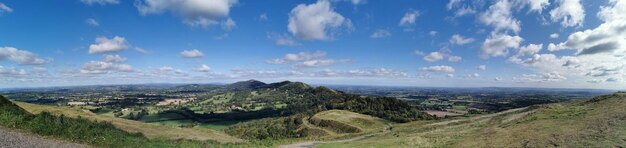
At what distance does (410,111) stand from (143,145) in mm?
168966

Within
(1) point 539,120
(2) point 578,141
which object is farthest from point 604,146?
(1) point 539,120

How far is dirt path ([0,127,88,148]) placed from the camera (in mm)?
23266

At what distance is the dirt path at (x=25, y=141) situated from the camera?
2327 centimetres

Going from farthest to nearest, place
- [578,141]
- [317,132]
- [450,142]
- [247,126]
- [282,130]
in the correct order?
[247,126], [282,130], [317,132], [450,142], [578,141]

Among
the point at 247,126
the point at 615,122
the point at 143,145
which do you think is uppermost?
the point at 615,122

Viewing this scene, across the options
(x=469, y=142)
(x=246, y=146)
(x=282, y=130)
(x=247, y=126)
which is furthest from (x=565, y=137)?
(x=247, y=126)

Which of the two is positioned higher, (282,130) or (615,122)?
(615,122)

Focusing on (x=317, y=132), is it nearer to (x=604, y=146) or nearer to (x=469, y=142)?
(x=469, y=142)

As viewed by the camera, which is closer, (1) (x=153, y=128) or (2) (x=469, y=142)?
(2) (x=469, y=142)

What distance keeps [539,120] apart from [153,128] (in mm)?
66939

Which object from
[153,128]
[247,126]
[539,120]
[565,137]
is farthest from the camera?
[247,126]

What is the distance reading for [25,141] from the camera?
2442 centimetres

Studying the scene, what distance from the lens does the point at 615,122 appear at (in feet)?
110

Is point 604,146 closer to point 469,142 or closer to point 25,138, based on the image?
point 469,142
